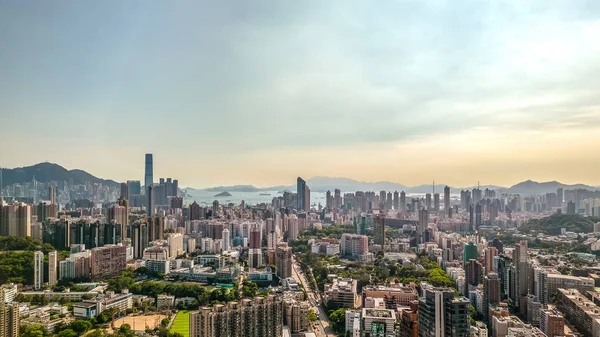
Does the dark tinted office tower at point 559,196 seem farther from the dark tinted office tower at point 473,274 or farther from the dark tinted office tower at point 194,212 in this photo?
the dark tinted office tower at point 194,212

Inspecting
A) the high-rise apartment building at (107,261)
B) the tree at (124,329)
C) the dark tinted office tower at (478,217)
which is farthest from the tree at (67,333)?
the dark tinted office tower at (478,217)

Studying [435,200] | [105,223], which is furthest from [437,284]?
[435,200]

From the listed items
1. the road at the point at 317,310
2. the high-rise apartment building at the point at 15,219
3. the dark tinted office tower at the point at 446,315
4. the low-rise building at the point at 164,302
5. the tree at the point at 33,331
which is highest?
the high-rise apartment building at the point at 15,219

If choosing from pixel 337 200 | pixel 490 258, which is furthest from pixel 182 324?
pixel 337 200

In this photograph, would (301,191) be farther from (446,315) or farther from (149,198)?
(446,315)

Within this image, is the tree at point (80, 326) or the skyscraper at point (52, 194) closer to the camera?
the tree at point (80, 326)

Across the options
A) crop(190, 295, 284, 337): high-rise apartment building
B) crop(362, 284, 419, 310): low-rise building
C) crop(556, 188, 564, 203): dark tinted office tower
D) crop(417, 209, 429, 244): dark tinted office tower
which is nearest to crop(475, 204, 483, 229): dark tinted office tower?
crop(417, 209, 429, 244): dark tinted office tower

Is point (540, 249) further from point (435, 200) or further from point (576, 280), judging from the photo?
point (435, 200)
